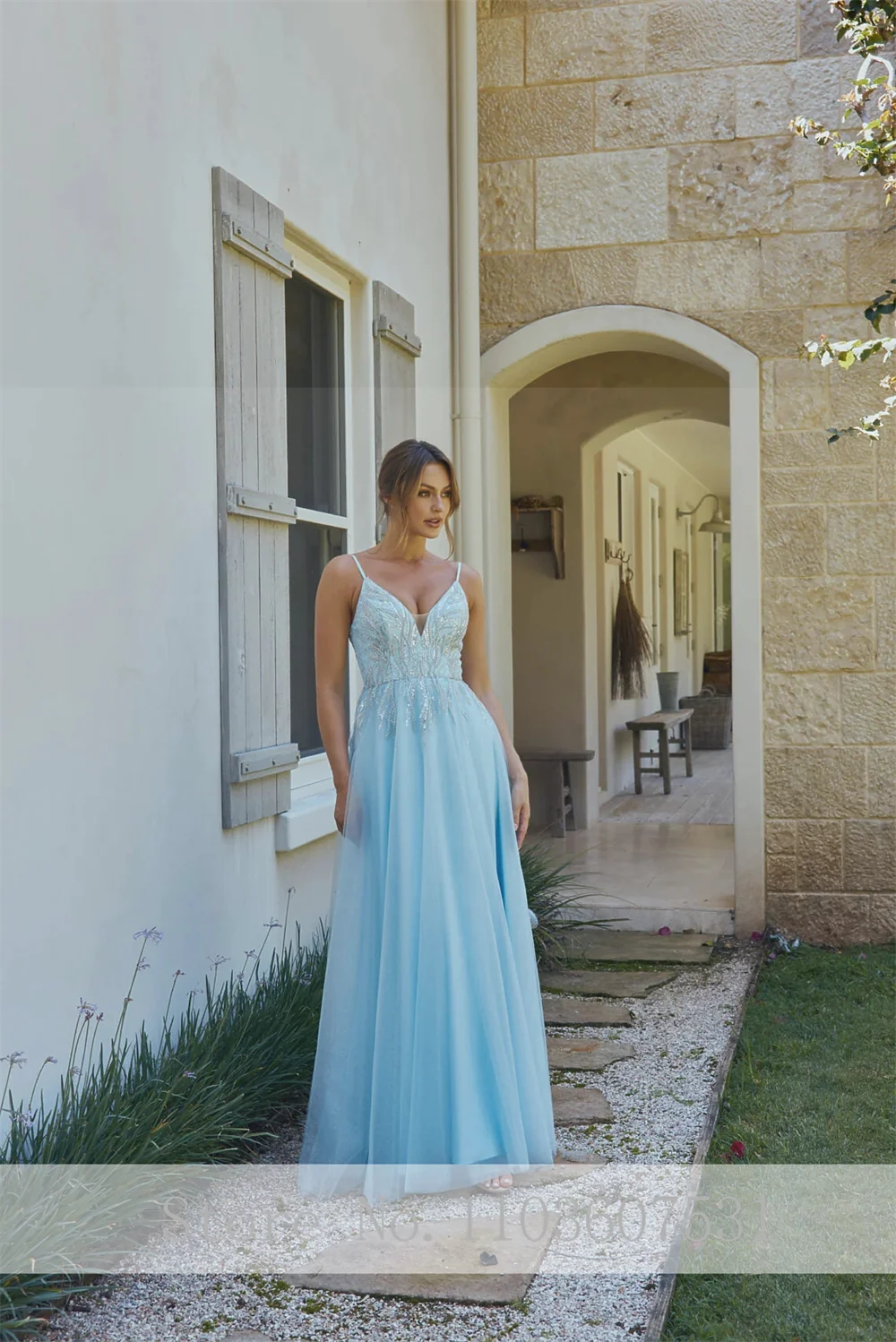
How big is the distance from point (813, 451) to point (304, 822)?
2.76 m

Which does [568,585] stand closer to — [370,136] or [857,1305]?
[370,136]

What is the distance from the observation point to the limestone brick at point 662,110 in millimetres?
5355

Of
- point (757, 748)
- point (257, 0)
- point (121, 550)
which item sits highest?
point (257, 0)

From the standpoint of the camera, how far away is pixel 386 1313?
2256mm

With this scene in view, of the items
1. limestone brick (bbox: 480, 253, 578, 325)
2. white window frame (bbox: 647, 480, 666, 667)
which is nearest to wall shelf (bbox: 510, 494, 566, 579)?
limestone brick (bbox: 480, 253, 578, 325)

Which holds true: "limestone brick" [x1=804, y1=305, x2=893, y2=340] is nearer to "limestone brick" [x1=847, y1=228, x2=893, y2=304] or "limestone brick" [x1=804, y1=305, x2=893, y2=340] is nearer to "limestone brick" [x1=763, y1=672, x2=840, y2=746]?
"limestone brick" [x1=847, y1=228, x2=893, y2=304]

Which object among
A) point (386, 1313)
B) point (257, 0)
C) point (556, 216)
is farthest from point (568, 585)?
point (386, 1313)

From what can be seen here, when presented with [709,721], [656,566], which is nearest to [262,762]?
[656,566]

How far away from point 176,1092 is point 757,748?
10.6ft

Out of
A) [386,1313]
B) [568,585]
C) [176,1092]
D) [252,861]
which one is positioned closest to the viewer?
[386,1313]

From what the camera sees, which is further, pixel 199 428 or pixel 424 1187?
pixel 199 428

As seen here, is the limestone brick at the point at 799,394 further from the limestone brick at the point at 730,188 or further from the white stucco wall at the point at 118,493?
the white stucco wall at the point at 118,493

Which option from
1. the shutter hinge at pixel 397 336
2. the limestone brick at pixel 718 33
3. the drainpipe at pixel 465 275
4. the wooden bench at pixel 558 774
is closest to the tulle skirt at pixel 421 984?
the shutter hinge at pixel 397 336

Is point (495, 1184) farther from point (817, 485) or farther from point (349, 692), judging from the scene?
point (817, 485)
